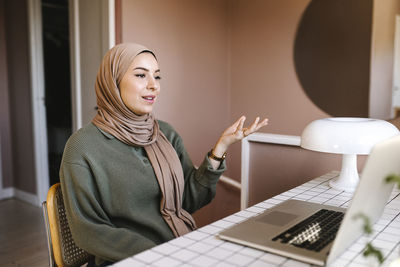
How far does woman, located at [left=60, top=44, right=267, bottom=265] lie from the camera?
1259 mm

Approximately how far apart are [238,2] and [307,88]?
0.93 metres

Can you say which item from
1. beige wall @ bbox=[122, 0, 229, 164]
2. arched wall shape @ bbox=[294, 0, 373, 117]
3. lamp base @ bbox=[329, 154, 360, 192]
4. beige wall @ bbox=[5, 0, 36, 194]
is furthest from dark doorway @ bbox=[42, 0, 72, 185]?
lamp base @ bbox=[329, 154, 360, 192]

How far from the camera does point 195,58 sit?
123 inches

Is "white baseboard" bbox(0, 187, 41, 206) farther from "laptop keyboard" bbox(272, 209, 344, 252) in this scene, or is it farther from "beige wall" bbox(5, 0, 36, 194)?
"laptop keyboard" bbox(272, 209, 344, 252)

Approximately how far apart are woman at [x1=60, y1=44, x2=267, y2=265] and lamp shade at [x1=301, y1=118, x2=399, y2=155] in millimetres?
210

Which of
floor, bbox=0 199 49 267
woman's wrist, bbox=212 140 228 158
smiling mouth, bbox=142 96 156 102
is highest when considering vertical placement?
smiling mouth, bbox=142 96 156 102

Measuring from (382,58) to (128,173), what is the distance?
1909 millimetres

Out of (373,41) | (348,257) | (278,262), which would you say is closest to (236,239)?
(278,262)

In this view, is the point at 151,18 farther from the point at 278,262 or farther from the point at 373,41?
the point at 278,262

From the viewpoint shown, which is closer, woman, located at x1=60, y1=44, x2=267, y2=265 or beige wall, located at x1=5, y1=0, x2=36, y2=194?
woman, located at x1=60, y1=44, x2=267, y2=265

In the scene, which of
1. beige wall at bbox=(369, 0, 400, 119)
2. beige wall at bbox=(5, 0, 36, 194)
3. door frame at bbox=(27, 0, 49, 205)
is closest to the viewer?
beige wall at bbox=(369, 0, 400, 119)

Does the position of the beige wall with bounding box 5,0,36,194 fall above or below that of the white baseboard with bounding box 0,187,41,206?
above

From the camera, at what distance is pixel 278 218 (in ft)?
3.67

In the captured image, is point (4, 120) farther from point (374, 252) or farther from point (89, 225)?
point (374, 252)
